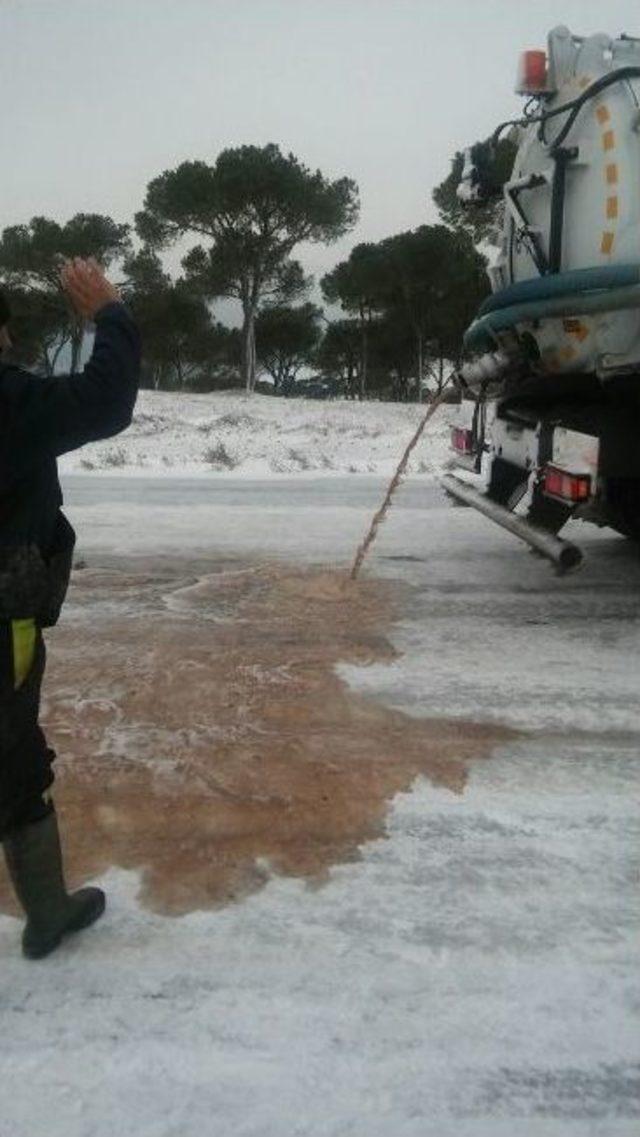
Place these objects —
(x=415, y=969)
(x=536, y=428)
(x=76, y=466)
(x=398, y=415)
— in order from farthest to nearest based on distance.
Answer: (x=398, y=415), (x=76, y=466), (x=536, y=428), (x=415, y=969)

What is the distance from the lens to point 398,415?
25.1 meters

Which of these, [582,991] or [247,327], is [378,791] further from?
[247,327]

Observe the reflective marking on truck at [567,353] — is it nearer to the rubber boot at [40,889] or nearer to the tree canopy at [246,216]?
the rubber boot at [40,889]

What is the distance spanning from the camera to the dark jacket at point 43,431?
198 cm

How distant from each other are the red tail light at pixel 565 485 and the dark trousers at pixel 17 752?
326cm

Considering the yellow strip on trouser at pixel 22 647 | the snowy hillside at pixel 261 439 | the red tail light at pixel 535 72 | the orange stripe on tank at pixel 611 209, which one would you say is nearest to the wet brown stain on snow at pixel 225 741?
the yellow strip on trouser at pixel 22 647

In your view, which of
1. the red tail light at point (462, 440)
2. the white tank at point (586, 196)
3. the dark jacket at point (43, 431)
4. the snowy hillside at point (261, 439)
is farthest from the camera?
the snowy hillside at point (261, 439)

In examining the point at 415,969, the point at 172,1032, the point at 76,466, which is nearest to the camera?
the point at 172,1032

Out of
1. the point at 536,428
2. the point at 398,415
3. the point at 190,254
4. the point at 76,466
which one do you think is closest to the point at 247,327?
the point at 190,254

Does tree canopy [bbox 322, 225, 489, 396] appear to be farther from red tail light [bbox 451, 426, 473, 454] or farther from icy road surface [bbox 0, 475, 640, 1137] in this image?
icy road surface [bbox 0, 475, 640, 1137]

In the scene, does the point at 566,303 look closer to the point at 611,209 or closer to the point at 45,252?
→ the point at 611,209

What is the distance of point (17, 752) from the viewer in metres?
2.09

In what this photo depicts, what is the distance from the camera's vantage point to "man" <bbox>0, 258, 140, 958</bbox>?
1.99 metres

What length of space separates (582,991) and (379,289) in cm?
3597
